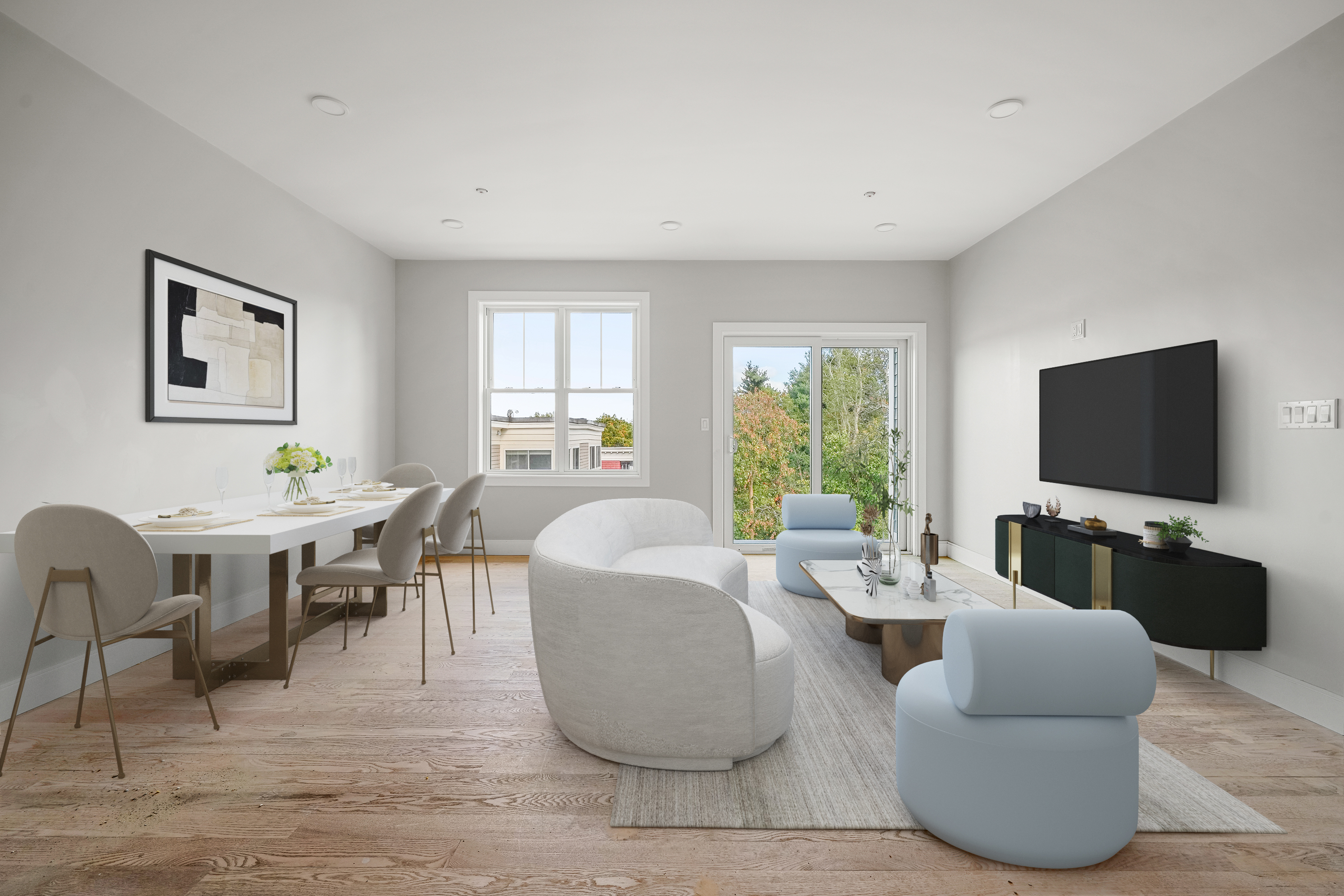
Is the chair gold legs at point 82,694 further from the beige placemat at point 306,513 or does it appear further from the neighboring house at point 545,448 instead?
the neighboring house at point 545,448

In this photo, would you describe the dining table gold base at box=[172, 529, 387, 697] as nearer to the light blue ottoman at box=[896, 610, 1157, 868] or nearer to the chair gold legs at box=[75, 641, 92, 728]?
the chair gold legs at box=[75, 641, 92, 728]

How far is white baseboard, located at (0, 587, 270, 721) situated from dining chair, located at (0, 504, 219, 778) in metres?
0.51

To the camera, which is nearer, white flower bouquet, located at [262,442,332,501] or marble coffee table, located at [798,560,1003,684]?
marble coffee table, located at [798,560,1003,684]

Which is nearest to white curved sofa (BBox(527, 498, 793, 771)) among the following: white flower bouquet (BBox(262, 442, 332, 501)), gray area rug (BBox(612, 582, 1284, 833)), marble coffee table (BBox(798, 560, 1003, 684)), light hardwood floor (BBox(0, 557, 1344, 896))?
gray area rug (BBox(612, 582, 1284, 833))

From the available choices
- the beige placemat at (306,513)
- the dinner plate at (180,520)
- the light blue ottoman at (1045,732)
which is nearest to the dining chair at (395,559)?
the beige placemat at (306,513)

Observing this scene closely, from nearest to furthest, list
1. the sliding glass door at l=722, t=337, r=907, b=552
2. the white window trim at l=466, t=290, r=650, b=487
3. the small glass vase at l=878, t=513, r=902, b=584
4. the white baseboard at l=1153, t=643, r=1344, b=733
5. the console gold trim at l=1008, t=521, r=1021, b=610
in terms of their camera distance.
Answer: the white baseboard at l=1153, t=643, r=1344, b=733 < the small glass vase at l=878, t=513, r=902, b=584 < the console gold trim at l=1008, t=521, r=1021, b=610 < the white window trim at l=466, t=290, r=650, b=487 < the sliding glass door at l=722, t=337, r=907, b=552

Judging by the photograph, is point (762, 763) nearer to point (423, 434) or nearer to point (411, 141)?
point (411, 141)

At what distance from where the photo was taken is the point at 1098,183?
3.71 m

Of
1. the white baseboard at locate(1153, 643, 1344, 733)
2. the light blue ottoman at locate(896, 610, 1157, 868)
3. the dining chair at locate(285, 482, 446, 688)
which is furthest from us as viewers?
the dining chair at locate(285, 482, 446, 688)

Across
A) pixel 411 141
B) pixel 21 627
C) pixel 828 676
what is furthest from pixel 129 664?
pixel 828 676

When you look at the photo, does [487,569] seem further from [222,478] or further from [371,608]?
[222,478]

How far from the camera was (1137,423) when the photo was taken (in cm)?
335

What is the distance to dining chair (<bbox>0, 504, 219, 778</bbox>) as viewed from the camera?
200cm

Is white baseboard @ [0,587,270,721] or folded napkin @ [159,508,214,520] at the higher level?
folded napkin @ [159,508,214,520]
